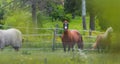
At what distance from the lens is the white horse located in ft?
46.0

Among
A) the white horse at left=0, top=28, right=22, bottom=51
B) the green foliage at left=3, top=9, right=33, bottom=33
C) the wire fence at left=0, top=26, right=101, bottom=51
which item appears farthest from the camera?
the white horse at left=0, top=28, right=22, bottom=51

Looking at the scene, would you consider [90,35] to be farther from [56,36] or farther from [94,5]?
[94,5]

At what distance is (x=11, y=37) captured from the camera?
14.2 m

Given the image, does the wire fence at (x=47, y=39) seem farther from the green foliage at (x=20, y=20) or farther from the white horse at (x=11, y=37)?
the green foliage at (x=20, y=20)

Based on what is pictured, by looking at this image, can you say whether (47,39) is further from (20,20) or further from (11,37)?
(20,20)

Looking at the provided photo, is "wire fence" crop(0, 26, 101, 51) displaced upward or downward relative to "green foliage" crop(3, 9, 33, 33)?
downward

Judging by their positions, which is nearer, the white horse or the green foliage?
the green foliage

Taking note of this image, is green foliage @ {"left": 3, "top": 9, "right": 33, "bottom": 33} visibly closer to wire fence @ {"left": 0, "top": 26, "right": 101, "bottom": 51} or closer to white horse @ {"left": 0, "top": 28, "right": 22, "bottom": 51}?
white horse @ {"left": 0, "top": 28, "right": 22, "bottom": 51}

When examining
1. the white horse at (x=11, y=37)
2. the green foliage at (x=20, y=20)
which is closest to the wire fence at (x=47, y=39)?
the white horse at (x=11, y=37)

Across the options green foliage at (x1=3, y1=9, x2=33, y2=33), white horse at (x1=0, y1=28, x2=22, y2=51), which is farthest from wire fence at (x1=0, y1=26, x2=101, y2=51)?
green foliage at (x1=3, y1=9, x2=33, y2=33)

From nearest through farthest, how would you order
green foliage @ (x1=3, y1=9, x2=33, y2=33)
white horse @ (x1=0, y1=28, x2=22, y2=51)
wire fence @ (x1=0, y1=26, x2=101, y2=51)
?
green foliage @ (x1=3, y1=9, x2=33, y2=33) < wire fence @ (x1=0, y1=26, x2=101, y2=51) < white horse @ (x1=0, y1=28, x2=22, y2=51)

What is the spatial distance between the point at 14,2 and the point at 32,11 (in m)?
1.05

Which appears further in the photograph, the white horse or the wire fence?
the white horse

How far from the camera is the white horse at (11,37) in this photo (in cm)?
1401
